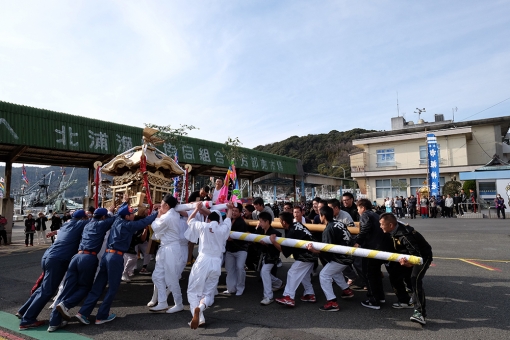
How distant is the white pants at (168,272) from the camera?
5.76 metres

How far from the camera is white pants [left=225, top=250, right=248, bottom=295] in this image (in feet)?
22.6

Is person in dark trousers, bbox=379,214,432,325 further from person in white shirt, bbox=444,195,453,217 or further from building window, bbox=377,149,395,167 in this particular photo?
building window, bbox=377,149,395,167

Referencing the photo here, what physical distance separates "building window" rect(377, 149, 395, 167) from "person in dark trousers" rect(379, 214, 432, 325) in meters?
33.3

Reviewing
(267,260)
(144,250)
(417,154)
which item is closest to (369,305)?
(267,260)

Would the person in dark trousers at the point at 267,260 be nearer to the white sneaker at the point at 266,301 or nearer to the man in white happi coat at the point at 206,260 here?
the white sneaker at the point at 266,301

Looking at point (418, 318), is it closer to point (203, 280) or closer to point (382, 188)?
point (203, 280)

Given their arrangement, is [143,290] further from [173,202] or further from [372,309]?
[372,309]

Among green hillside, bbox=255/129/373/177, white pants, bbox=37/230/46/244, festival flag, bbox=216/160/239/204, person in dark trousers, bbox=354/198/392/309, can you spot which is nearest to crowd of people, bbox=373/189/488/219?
festival flag, bbox=216/160/239/204

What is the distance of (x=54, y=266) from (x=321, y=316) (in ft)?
15.2

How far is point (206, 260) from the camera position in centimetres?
547

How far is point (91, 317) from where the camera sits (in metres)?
5.63

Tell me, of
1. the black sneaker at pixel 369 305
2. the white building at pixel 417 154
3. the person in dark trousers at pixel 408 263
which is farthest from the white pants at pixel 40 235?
the white building at pixel 417 154

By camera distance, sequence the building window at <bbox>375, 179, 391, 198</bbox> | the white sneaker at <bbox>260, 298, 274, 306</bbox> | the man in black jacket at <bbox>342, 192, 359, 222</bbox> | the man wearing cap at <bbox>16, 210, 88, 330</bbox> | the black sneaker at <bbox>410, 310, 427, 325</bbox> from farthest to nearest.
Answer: the building window at <bbox>375, 179, 391, 198</bbox> < the man in black jacket at <bbox>342, 192, 359, 222</bbox> < the white sneaker at <bbox>260, 298, 274, 306</bbox> < the man wearing cap at <bbox>16, 210, 88, 330</bbox> < the black sneaker at <bbox>410, 310, 427, 325</bbox>

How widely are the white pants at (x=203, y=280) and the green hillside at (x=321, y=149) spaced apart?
64539 millimetres
